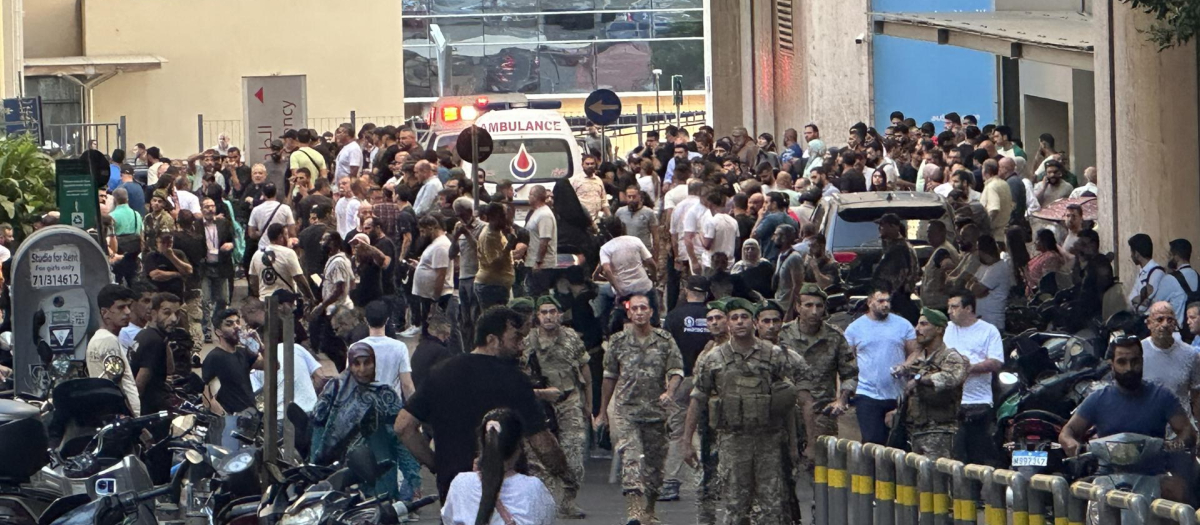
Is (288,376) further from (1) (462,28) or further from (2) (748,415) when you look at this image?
(1) (462,28)

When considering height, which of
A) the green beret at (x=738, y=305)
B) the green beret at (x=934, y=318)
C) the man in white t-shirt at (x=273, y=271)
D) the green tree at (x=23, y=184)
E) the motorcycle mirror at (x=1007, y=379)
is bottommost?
the motorcycle mirror at (x=1007, y=379)

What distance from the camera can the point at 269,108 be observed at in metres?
45.3

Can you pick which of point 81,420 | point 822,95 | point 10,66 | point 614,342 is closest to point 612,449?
point 614,342

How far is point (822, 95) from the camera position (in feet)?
120

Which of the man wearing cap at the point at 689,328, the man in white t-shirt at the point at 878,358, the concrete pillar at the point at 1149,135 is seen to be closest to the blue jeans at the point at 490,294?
the man wearing cap at the point at 689,328

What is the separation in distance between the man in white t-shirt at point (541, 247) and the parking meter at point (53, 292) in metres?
3.82

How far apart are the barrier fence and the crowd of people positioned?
14.3 inches

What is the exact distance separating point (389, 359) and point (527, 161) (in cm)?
1296

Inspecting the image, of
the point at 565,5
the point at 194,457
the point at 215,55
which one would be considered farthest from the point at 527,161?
the point at 565,5

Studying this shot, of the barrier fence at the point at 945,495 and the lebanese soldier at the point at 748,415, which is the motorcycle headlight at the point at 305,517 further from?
the lebanese soldier at the point at 748,415

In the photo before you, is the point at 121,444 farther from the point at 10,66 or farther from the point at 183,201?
the point at 10,66

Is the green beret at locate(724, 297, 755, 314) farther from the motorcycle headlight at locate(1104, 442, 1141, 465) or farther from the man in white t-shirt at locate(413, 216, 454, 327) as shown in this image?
the man in white t-shirt at locate(413, 216, 454, 327)

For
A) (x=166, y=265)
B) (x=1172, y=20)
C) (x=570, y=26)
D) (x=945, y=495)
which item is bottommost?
(x=945, y=495)

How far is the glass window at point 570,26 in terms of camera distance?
67.4m
